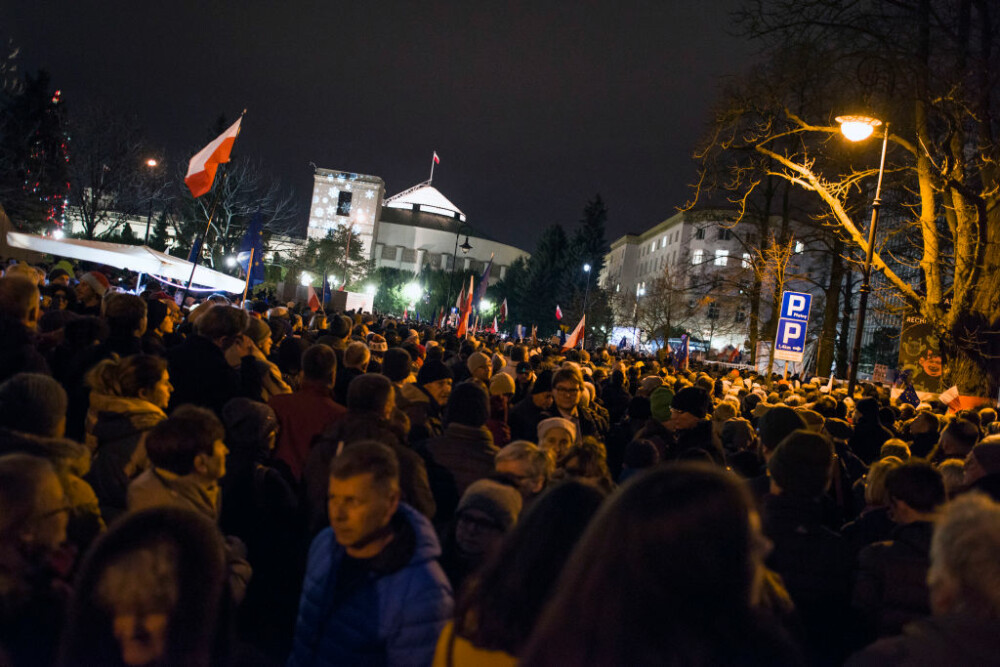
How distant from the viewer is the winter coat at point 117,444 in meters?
3.68

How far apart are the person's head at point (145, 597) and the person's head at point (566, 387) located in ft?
17.1

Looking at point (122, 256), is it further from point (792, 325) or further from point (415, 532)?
point (415, 532)

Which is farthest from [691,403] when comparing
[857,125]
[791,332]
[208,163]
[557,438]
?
[791,332]

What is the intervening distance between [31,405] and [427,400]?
3.49 m

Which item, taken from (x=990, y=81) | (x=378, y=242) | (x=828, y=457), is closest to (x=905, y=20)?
(x=990, y=81)

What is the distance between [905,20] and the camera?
1678 centimetres

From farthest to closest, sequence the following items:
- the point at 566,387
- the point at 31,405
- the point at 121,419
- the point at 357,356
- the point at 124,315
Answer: the point at 357,356 → the point at 566,387 → the point at 124,315 → the point at 121,419 → the point at 31,405

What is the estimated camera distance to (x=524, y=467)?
12.2ft

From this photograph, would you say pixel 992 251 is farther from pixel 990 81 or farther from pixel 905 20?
pixel 905 20

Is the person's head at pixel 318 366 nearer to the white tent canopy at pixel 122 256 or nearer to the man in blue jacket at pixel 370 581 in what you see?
the man in blue jacket at pixel 370 581

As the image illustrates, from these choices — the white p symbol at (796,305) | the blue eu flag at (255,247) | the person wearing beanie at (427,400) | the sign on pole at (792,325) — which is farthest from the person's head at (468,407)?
the white p symbol at (796,305)

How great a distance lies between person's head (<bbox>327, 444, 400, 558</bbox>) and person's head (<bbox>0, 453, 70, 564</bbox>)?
33.1 inches

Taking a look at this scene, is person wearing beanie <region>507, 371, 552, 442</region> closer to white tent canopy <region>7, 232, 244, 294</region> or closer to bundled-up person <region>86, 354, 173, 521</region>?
bundled-up person <region>86, 354, 173, 521</region>

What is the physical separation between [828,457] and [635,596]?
229cm
